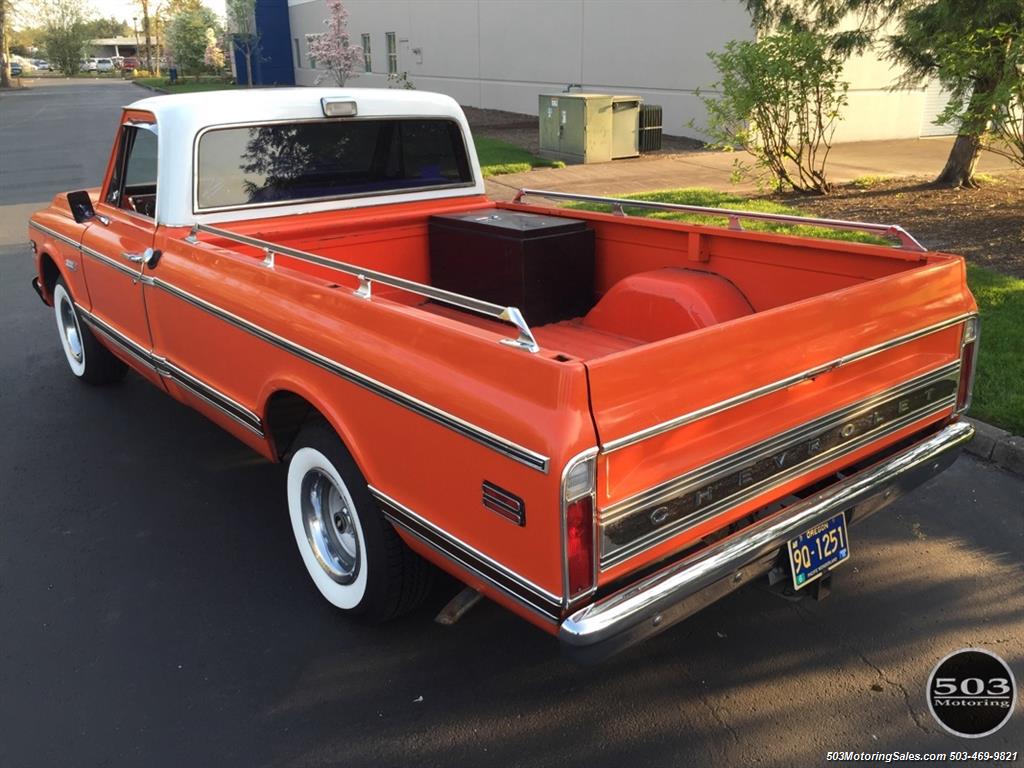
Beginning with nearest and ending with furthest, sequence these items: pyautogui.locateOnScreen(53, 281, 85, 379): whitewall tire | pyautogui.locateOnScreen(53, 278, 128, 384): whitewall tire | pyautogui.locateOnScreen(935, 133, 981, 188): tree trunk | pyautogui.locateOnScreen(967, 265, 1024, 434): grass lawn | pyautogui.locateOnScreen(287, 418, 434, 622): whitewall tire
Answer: pyautogui.locateOnScreen(287, 418, 434, 622): whitewall tire → pyautogui.locateOnScreen(967, 265, 1024, 434): grass lawn → pyautogui.locateOnScreen(53, 278, 128, 384): whitewall tire → pyautogui.locateOnScreen(53, 281, 85, 379): whitewall tire → pyautogui.locateOnScreen(935, 133, 981, 188): tree trunk

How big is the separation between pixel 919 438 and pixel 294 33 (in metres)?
46.1

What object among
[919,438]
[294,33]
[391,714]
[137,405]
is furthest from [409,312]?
[294,33]

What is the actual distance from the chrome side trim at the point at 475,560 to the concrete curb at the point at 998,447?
2.92 metres

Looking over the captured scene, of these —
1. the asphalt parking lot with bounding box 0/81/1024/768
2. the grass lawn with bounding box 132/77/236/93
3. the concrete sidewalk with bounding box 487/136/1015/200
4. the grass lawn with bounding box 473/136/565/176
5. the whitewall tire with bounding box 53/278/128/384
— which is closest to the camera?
the asphalt parking lot with bounding box 0/81/1024/768

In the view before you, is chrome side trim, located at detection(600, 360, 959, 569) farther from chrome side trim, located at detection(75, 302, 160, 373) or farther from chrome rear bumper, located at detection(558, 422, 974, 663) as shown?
chrome side trim, located at detection(75, 302, 160, 373)

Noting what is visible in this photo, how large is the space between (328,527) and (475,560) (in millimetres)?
1163

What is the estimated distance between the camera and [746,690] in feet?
9.66

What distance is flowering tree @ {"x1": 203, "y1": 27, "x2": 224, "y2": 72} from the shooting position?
4909cm

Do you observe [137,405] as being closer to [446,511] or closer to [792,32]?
[446,511]

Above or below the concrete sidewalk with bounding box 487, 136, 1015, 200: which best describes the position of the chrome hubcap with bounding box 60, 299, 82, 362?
below

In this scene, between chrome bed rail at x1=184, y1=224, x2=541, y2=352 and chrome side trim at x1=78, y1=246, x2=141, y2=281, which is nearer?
chrome bed rail at x1=184, y1=224, x2=541, y2=352

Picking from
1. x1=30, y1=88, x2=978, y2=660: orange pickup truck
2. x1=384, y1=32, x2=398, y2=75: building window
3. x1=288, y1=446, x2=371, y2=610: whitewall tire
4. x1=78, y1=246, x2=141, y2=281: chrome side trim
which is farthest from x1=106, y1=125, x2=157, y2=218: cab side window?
x1=384, y1=32, x2=398, y2=75: building window

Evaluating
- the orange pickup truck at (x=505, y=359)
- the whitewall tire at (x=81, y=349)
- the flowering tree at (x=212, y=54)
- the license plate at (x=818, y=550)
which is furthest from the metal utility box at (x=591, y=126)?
the flowering tree at (x=212, y=54)

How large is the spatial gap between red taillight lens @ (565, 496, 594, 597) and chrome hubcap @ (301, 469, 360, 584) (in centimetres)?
131
